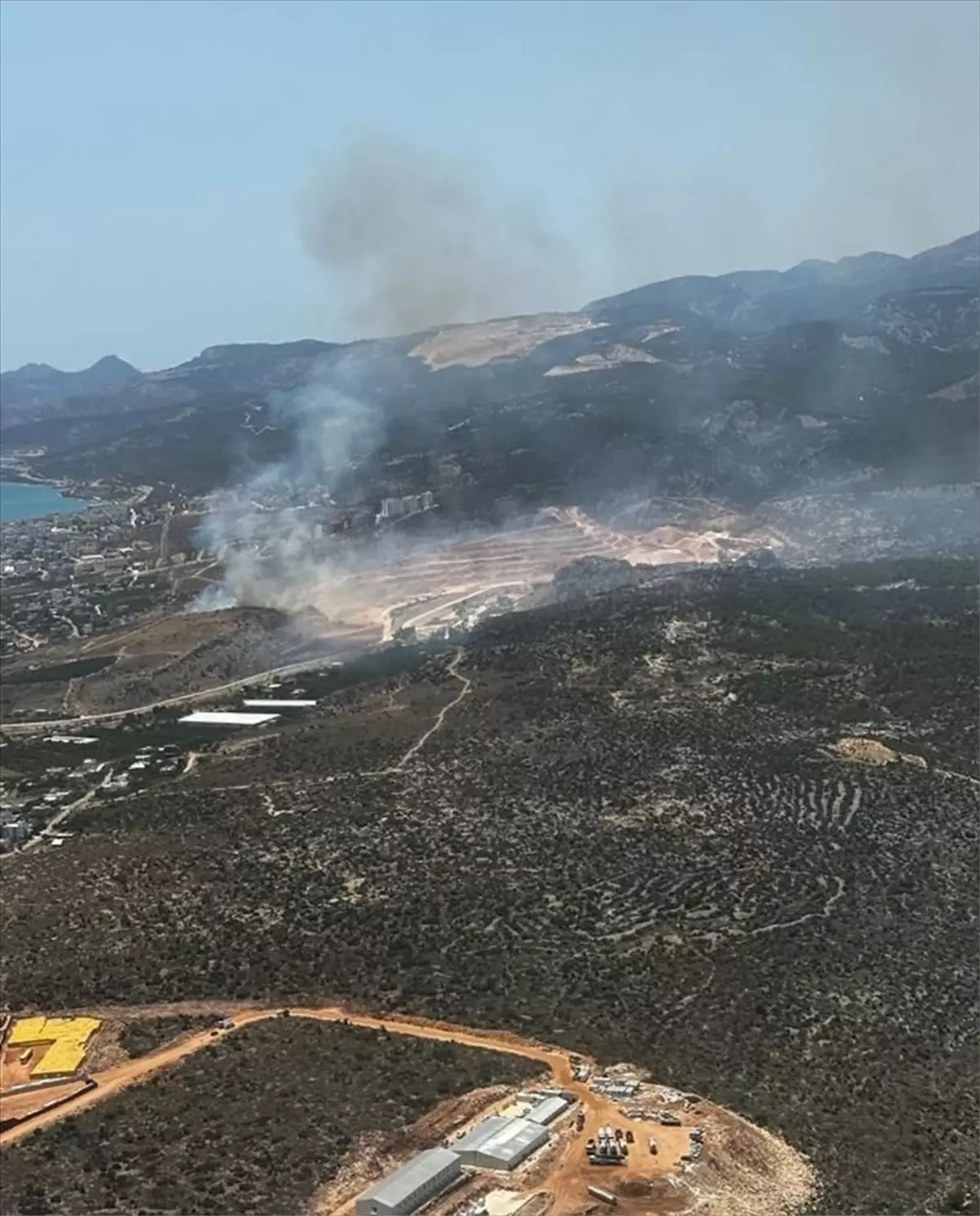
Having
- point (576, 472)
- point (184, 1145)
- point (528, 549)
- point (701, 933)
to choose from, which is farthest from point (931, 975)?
point (576, 472)

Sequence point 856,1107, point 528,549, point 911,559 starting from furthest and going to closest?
point 528,549 < point 911,559 < point 856,1107

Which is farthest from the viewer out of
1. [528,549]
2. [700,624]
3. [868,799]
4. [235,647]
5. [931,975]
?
[528,549]

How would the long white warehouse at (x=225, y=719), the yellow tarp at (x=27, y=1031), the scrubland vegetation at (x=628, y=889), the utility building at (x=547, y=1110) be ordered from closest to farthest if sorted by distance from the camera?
the utility building at (x=547, y=1110), the scrubland vegetation at (x=628, y=889), the yellow tarp at (x=27, y=1031), the long white warehouse at (x=225, y=719)

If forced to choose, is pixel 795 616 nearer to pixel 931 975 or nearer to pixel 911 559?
pixel 911 559

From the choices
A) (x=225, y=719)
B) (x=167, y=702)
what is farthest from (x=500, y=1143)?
(x=167, y=702)

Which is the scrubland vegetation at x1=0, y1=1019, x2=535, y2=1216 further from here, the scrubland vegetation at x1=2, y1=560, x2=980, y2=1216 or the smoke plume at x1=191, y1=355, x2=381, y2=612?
the smoke plume at x1=191, y1=355, x2=381, y2=612

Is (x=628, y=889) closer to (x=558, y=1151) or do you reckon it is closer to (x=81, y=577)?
(x=558, y=1151)

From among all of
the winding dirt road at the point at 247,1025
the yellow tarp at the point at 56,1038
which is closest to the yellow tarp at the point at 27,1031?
the yellow tarp at the point at 56,1038

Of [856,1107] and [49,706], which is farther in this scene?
[49,706]

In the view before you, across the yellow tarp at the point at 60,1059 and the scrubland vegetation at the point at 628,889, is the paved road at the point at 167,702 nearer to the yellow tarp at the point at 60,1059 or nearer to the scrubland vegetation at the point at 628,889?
the scrubland vegetation at the point at 628,889
